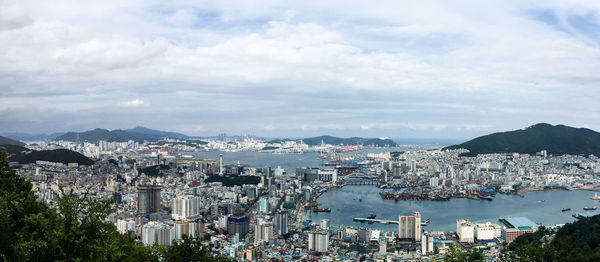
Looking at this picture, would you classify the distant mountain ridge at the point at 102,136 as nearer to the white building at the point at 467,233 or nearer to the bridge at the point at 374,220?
the bridge at the point at 374,220

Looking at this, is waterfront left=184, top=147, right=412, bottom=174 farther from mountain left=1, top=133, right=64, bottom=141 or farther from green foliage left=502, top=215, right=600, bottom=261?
green foliage left=502, top=215, right=600, bottom=261

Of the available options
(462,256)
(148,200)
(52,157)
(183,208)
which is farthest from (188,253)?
(52,157)

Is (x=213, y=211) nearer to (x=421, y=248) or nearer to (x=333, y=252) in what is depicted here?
(x=333, y=252)

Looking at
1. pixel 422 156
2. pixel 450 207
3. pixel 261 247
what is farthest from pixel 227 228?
pixel 422 156

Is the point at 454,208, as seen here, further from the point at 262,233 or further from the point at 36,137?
the point at 36,137

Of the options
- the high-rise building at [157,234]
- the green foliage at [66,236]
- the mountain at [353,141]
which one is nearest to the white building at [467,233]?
the high-rise building at [157,234]

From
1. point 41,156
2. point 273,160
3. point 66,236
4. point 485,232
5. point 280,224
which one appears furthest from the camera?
point 273,160
